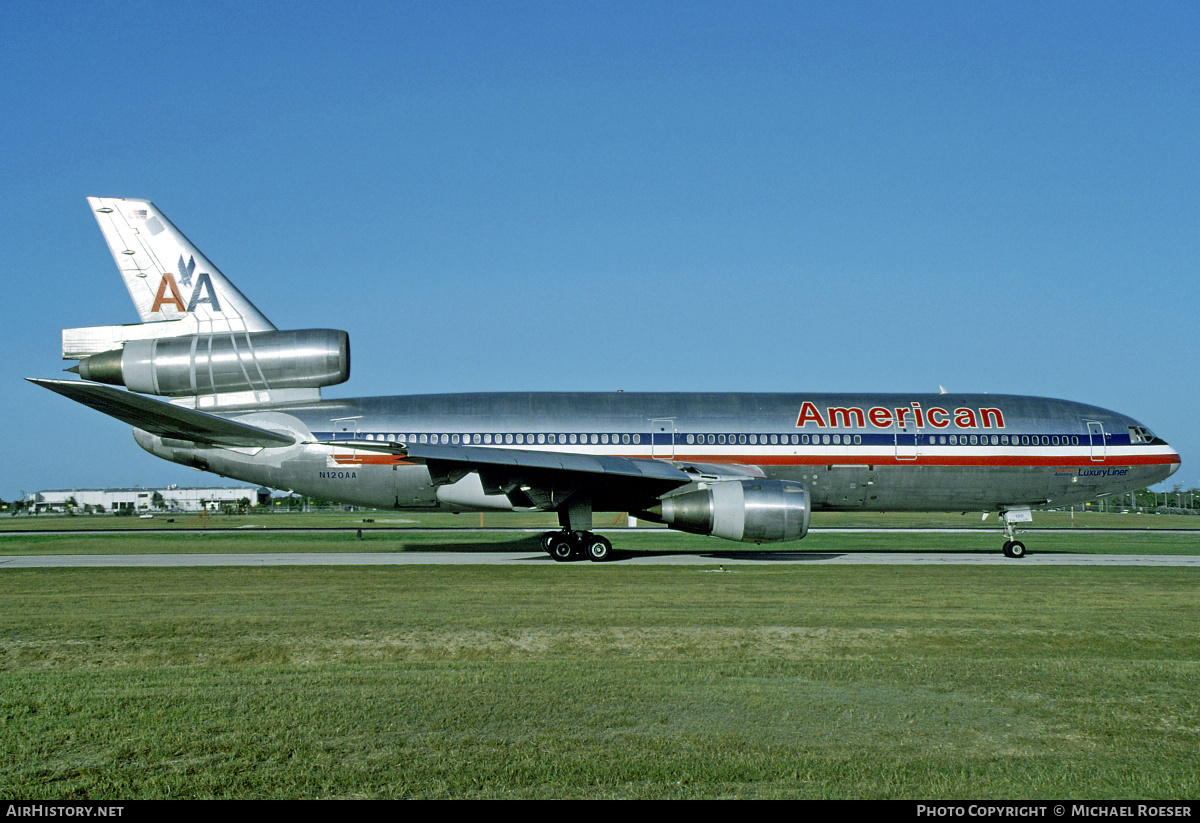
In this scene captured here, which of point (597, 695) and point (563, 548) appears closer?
point (597, 695)

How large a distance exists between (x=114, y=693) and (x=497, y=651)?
3.98 metres

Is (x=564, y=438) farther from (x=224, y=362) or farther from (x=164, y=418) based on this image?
(x=164, y=418)

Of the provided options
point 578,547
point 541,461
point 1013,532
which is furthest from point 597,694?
point 1013,532

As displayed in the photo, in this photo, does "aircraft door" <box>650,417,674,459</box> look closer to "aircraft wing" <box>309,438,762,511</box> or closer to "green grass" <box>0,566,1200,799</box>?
"aircraft wing" <box>309,438,762,511</box>

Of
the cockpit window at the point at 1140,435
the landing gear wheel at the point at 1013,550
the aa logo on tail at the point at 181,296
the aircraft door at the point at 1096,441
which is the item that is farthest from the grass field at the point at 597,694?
the cockpit window at the point at 1140,435

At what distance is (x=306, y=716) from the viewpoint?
7.23 meters

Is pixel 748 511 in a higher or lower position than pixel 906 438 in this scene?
lower

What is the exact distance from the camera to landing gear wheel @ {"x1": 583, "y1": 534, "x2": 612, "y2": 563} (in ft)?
74.0

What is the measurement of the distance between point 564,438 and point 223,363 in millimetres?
8997

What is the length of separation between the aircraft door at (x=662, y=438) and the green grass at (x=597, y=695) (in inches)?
351

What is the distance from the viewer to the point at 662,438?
79.8 feet

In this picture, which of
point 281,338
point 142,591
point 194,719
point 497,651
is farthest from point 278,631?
point 281,338

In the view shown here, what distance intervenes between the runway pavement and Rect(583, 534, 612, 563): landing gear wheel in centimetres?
37

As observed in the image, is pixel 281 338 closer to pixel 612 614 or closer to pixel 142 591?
pixel 142 591
